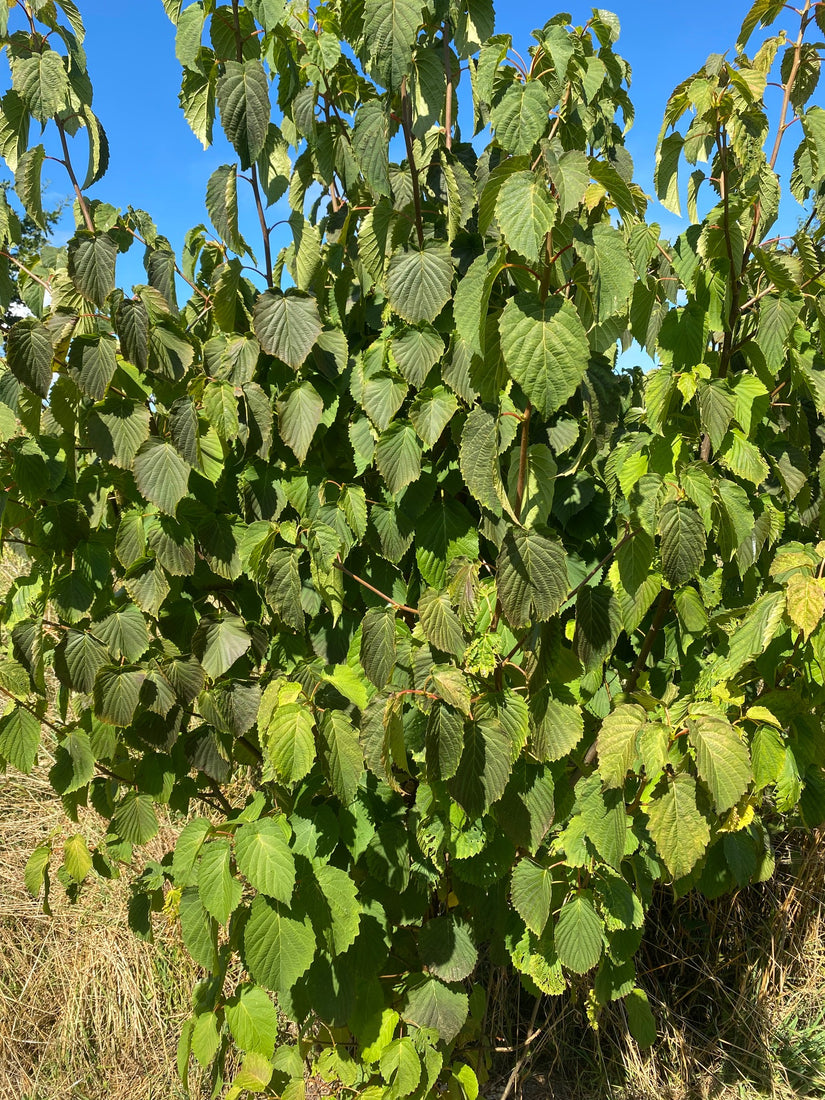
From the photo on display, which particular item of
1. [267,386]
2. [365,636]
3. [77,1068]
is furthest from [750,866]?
[77,1068]

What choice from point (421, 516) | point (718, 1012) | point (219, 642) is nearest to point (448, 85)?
point (421, 516)

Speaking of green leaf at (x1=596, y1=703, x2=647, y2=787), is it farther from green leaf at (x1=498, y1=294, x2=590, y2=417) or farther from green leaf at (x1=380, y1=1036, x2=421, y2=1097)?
green leaf at (x1=380, y1=1036, x2=421, y2=1097)

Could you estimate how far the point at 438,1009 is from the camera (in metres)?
1.76

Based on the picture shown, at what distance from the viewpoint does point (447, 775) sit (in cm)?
135

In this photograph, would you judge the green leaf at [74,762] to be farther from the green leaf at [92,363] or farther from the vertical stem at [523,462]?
the vertical stem at [523,462]

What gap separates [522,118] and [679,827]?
1075mm

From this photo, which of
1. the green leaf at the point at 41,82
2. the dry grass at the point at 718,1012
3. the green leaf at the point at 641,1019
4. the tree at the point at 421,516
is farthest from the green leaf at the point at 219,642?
the dry grass at the point at 718,1012

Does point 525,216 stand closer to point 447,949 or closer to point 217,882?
point 217,882

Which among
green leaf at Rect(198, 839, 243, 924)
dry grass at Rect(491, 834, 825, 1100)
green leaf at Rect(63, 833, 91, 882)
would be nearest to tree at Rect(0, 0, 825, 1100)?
green leaf at Rect(198, 839, 243, 924)

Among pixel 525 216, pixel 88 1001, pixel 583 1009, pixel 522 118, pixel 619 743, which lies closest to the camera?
pixel 525 216

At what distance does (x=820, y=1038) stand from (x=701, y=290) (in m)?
2.62

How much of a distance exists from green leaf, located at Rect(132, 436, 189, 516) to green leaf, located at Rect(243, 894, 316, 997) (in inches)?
28.8

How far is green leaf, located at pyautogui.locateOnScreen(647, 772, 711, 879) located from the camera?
1365 mm

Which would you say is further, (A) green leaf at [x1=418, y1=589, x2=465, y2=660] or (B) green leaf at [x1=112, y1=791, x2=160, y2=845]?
(B) green leaf at [x1=112, y1=791, x2=160, y2=845]
